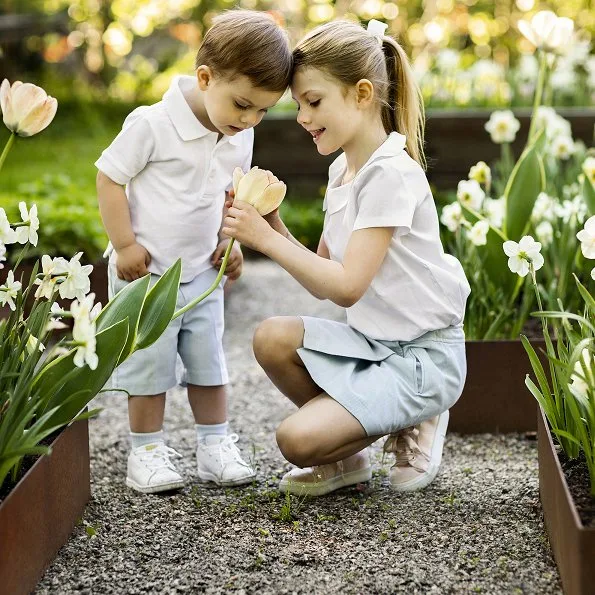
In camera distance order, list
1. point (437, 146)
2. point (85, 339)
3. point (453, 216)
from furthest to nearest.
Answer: point (437, 146) < point (453, 216) < point (85, 339)

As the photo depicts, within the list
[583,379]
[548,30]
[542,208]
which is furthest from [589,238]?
[548,30]

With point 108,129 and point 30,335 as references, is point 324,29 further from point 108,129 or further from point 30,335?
point 108,129

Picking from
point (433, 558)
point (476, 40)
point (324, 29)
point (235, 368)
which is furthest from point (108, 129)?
point (433, 558)

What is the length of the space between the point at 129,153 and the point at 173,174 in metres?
0.12

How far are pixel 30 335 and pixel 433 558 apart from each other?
0.88 meters

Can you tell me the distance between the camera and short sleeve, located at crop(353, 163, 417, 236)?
2037 millimetres

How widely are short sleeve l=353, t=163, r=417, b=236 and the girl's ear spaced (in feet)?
0.53

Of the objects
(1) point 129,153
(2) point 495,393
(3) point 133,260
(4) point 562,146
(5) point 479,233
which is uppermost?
(1) point 129,153

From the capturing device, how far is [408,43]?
796 cm

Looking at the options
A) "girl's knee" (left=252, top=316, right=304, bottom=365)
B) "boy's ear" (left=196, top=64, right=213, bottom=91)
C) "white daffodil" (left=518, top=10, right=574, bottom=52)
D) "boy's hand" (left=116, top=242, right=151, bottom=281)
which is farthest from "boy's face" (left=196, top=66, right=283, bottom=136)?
"white daffodil" (left=518, top=10, right=574, bottom=52)

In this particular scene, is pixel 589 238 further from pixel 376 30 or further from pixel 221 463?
pixel 221 463

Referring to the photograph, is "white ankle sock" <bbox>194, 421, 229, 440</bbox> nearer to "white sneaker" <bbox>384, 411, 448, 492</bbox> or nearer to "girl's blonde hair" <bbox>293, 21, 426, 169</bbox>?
"white sneaker" <bbox>384, 411, 448, 492</bbox>

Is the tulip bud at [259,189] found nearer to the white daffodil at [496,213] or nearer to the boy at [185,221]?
the boy at [185,221]

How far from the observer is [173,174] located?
7.49ft
